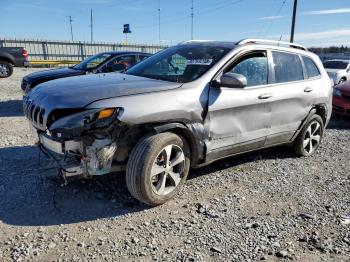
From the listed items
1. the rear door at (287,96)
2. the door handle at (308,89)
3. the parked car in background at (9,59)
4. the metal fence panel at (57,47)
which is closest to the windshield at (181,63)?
the rear door at (287,96)

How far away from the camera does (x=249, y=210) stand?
3.90 meters

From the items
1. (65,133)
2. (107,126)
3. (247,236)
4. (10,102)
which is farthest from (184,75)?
(10,102)

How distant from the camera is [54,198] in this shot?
3.86 m

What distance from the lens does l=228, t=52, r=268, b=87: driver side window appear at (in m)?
4.46

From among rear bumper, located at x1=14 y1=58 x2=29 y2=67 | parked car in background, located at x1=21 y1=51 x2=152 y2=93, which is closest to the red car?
parked car in background, located at x1=21 y1=51 x2=152 y2=93

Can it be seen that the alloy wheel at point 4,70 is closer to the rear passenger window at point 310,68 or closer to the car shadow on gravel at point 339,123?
the car shadow on gravel at point 339,123

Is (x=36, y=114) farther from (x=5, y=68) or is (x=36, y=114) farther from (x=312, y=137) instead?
(x=5, y=68)

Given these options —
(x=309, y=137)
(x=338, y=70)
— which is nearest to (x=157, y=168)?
(x=309, y=137)

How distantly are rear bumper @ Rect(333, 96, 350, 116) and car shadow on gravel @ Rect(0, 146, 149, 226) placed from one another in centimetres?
660

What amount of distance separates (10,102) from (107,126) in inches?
300

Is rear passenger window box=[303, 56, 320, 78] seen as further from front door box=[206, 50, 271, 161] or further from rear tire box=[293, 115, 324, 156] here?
front door box=[206, 50, 271, 161]

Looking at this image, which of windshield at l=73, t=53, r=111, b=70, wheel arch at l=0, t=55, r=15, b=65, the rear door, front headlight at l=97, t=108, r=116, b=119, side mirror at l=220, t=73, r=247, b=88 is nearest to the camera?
front headlight at l=97, t=108, r=116, b=119

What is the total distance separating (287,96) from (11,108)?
694cm

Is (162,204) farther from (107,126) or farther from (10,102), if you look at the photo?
(10,102)
